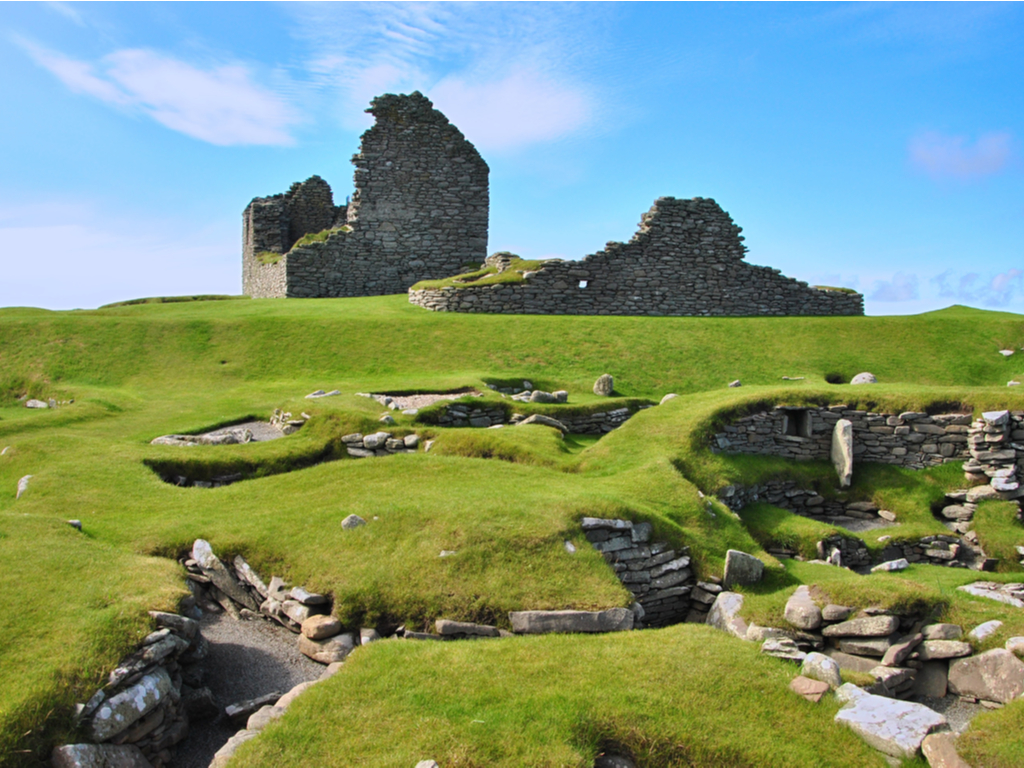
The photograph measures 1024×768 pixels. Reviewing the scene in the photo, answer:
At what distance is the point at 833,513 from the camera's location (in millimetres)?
17781

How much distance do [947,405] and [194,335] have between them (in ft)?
80.8

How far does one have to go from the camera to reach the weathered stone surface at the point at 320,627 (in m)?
9.23

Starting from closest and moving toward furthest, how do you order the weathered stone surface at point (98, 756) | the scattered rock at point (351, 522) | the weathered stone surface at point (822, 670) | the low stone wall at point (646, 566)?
1. the weathered stone surface at point (98, 756)
2. the weathered stone surface at point (822, 670)
3. the scattered rock at point (351, 522)
4. the low stone wall at point (646, 566)

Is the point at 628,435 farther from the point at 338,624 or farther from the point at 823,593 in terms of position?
the point at 338,624

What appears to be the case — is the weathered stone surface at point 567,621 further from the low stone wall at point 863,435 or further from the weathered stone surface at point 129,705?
the low stone wall at point 863,435

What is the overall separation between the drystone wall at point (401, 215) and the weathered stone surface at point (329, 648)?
29764 mm

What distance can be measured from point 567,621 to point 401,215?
32.5 m

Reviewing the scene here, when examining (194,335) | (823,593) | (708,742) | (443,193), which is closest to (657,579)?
(823,593)

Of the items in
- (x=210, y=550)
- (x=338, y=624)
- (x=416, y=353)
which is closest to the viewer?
(x=338, y=624)

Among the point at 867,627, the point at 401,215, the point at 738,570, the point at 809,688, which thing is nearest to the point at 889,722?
the point at 809,688

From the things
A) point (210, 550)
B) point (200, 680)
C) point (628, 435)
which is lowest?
point (200, 680)

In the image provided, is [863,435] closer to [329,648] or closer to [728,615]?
[728,615]

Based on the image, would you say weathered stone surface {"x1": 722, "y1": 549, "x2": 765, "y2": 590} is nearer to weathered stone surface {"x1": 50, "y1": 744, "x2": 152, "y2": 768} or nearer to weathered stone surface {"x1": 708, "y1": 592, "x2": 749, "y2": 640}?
weathered stone surface {"x1": 708, "y1": 592, "x2": 749, "y2": 640}

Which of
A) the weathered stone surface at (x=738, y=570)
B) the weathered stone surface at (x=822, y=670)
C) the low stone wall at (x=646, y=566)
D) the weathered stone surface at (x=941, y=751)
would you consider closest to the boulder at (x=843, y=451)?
the weathered stone surface at (x=738, y=570)
